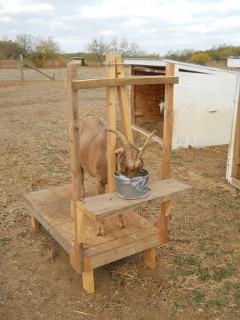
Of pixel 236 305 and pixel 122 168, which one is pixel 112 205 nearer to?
pixel 122 168

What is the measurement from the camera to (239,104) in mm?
5727

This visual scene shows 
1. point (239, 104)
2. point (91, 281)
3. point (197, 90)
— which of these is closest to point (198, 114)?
point (197, 90)

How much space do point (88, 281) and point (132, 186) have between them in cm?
114

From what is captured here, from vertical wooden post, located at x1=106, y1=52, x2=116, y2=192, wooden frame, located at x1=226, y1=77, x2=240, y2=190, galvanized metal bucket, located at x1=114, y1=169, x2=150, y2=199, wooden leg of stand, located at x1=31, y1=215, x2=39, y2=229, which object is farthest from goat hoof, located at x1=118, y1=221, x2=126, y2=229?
wooden frame, located at x1=226, y1=77, x2=240, y2=190

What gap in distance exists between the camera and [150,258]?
141 inches

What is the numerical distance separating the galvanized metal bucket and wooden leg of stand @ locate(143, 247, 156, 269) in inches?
37.7

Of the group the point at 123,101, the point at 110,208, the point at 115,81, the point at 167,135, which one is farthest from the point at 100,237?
the point at 115,81

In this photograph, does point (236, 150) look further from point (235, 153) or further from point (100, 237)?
point (100, 237)

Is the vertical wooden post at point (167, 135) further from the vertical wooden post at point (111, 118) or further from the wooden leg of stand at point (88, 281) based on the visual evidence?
the wooden leg of stand at point (88, 281)

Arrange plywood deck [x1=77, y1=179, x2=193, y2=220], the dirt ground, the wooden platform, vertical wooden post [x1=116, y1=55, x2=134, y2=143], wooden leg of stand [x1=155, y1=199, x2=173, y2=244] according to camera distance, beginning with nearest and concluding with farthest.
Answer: plywood deck [x1=77, y1=179, x2=193, y2=220] < the wooden platform < vertical wooden post [x1=116, y1=55, x2=134, y2=143] < the dirt ground < wooden leg of stand [x1=155, y1=199, x2=173, y2=244]

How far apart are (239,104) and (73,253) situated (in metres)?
4.17

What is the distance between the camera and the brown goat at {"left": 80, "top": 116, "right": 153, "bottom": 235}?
2.82 metres

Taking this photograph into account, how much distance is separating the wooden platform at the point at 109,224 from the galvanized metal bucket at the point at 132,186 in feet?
0.17

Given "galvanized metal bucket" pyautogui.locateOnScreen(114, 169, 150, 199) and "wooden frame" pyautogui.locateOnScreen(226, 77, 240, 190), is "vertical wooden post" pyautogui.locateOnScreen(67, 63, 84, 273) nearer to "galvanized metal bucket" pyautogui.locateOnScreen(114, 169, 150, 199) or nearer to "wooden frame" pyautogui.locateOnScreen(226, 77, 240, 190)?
"galvanized metal bucket" pyautogui.locateOnScreen(114, 169, 150, 199)
